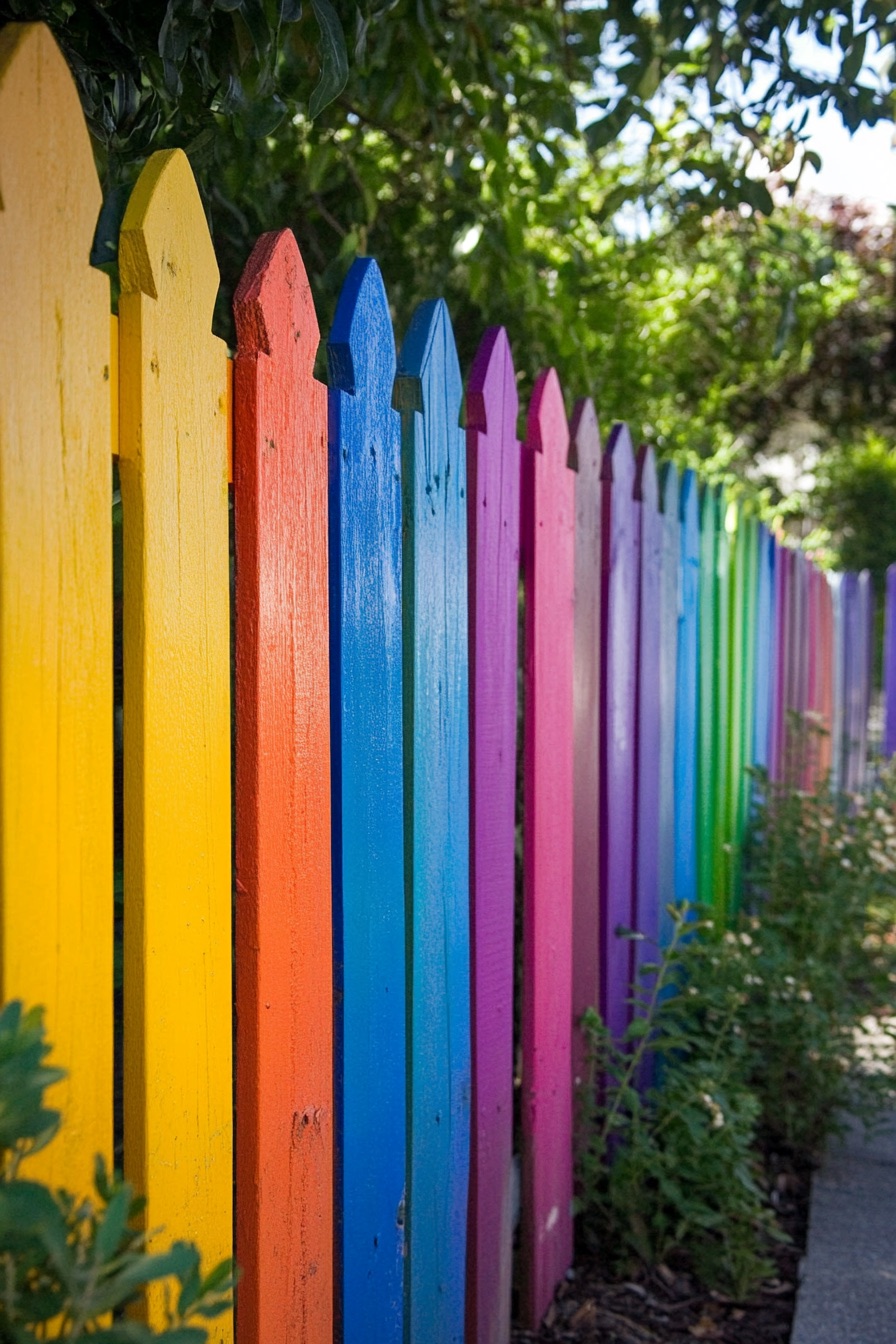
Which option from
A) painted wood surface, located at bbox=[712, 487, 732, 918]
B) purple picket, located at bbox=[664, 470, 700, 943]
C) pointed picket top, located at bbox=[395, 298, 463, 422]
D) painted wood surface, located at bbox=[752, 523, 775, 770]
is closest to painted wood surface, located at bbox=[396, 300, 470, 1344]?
pointed picket top, located at bbox=[395, 298, 463, 422]

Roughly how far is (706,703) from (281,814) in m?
2.45

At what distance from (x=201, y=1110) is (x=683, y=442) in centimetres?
383

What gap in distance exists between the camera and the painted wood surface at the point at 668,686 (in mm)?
3236

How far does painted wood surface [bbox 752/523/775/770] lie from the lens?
459cm

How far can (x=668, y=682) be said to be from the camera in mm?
3283

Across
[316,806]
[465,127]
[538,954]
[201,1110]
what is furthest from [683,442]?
[201,1110]

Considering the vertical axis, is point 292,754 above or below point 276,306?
below

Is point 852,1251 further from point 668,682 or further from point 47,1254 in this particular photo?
point 47,1254

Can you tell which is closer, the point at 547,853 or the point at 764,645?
the point at 547,853

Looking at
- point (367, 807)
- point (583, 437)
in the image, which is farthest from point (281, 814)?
point (583, 437)

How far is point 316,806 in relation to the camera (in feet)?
5.20

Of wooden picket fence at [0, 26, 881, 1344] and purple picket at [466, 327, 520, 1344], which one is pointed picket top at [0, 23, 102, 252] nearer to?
wooden picket fence at [0, 26, 881, 1344]

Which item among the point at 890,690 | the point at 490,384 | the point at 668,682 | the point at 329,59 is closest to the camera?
the point at 329,59

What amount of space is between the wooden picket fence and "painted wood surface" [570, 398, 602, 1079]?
0.01 meters
